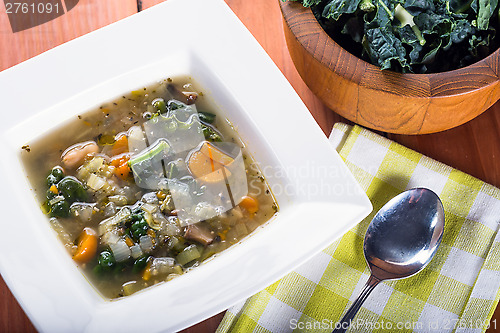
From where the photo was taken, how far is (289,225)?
1.27 m

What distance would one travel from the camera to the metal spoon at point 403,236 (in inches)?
53.6

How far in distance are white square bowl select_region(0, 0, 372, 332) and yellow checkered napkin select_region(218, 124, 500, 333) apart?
0.21 m

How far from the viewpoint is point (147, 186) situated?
1.40 meters

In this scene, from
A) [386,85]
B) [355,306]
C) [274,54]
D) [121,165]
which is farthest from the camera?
[274,54]

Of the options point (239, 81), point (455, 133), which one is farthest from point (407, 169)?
point (239, 81)

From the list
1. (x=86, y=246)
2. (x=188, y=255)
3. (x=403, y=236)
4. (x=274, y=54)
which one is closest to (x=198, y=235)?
(x=188, y=255)

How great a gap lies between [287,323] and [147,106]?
77 centimetres

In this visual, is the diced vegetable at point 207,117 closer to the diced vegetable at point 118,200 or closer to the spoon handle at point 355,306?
the diced vegetable at point 118,200

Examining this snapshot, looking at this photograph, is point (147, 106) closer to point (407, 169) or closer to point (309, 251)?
point (309, 251)

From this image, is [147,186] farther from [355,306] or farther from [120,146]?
[355,306]

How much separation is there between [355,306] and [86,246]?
2.47 feet

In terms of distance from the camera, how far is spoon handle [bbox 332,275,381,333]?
1297 mm

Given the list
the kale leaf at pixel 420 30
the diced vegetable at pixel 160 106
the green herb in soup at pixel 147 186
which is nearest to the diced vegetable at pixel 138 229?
the green herb in soup at pixel 147 186

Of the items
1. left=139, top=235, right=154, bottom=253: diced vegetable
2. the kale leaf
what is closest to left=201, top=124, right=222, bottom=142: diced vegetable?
left=139, top=235, right=154, bottom=253: diced vegetable
